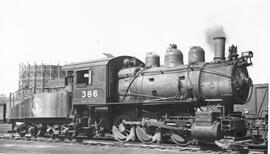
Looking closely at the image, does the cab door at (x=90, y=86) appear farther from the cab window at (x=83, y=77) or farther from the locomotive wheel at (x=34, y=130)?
the locomotive wheel at (x=34, y=130)

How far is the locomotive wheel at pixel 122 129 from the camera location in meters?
15.5

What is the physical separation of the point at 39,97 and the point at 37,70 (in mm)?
57006

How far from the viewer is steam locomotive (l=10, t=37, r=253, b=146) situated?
1289 cm

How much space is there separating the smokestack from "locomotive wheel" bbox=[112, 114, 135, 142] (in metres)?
4.50

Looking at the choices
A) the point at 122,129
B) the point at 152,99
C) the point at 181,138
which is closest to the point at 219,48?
the point at 152,99

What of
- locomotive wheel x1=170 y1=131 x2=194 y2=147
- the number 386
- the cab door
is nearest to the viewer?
locomotive wheel x1=170 y1=131 x2=194 y2=147

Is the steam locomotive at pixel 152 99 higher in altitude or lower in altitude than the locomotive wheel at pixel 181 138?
higher

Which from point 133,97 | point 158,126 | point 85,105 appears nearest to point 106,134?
point 85,105

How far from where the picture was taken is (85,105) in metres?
16.9

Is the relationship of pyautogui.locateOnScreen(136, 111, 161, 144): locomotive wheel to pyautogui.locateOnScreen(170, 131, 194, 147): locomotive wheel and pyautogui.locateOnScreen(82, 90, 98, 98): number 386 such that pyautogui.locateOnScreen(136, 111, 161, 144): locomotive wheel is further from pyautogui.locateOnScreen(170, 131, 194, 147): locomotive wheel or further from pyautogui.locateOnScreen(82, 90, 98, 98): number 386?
pyautogui.locateOnScreen(82, 90, 98, 98): number 386

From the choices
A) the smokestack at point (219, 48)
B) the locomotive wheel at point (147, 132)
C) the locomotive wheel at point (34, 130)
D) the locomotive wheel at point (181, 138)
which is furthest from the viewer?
→ the locomotive wheel at point (34, 130)

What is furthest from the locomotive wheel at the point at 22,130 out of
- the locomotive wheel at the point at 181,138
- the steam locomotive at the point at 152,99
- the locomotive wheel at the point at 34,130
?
the locomotive wheel at the point at 181,138

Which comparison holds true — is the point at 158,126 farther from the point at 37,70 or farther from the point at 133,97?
the point at 37,70

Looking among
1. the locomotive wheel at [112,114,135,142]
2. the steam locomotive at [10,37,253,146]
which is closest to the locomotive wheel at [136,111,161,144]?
the steam locomotive at [10,37,253,146]
